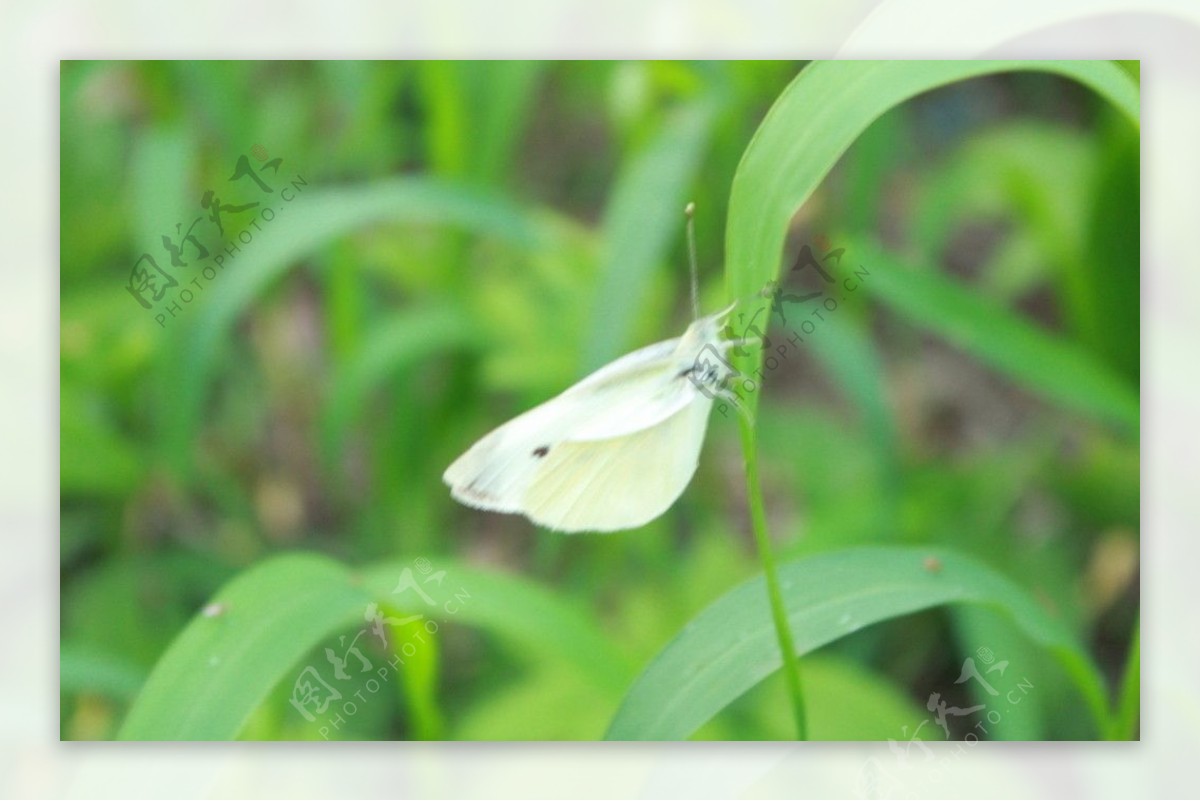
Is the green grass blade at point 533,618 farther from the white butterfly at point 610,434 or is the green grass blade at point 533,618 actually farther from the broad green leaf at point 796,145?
the broad green leaf at point 796,145

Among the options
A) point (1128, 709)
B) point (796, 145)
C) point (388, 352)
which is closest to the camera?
point (796, 145)

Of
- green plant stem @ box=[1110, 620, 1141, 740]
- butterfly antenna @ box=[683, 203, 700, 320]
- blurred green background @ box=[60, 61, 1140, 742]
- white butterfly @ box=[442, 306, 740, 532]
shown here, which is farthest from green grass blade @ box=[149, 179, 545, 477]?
green plant stem @ box=[1110, 620, 1141, 740]

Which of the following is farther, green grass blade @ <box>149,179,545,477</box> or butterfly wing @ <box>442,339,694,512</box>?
green grass blade @ <box>149,179,545,477</box>

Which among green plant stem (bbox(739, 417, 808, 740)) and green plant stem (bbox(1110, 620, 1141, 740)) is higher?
green plant stem (bbox(739, 417, 808, 740))

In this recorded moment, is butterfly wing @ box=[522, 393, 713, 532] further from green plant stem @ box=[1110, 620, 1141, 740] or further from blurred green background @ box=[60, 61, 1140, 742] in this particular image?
green plant stem @ box=[1110, 620, 1141, 740]
